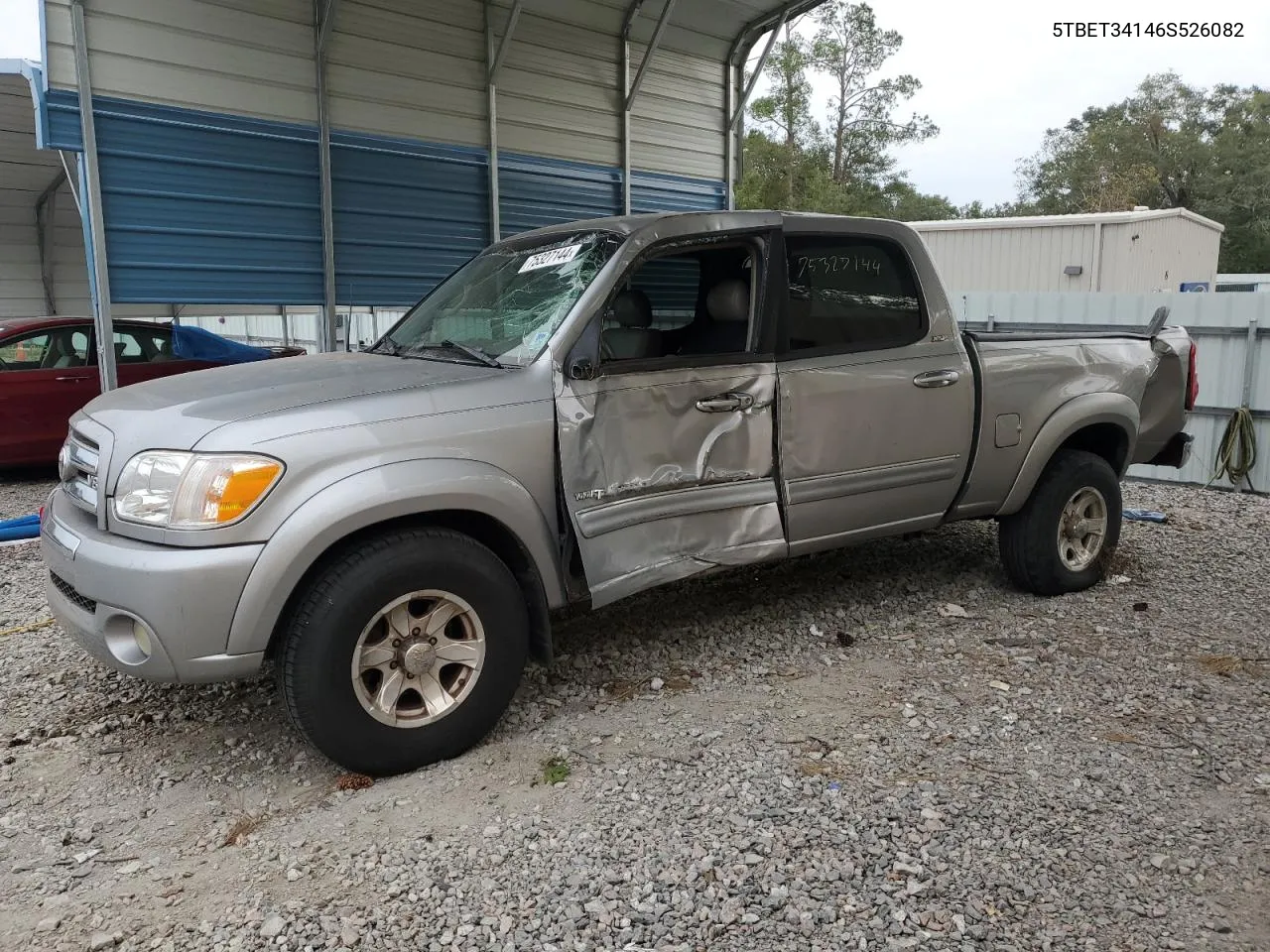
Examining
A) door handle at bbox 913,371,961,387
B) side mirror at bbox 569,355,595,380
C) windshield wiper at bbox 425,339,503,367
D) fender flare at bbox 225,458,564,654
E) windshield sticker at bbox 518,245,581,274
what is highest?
windshield sticker at bbox 518,245,581,274

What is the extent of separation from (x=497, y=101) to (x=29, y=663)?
20.7 ft

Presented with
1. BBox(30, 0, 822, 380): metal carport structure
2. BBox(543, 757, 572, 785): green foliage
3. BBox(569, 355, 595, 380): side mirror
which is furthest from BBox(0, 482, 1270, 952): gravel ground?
BBox(30, 0, 822, 380): metal carport structure

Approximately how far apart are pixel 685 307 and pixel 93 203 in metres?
4.61

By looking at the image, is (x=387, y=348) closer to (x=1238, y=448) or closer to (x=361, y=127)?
(x=361, y=127)

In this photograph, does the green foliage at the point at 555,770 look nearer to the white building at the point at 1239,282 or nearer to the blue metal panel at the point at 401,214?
the blue metal panel at the point at 401,214

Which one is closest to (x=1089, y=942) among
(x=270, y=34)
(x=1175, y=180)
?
(x=270, y=34)

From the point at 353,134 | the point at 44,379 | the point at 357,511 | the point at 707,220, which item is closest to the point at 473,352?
the point at 357,511

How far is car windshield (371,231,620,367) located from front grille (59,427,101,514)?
50.9 inches

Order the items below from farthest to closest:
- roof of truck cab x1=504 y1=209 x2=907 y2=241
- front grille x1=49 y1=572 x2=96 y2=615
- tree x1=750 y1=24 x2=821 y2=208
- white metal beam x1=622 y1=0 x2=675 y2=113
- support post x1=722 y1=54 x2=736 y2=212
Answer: tree x1=750 y1=24 x2=821 y2=208 → support post x1=722 y1=54 x2=736 y2=212 → white metal beam x1=622 y1=0 x2=675 y2=113 → roof of truck cab x1=504 y1=209 x2=907 y2=241 → front grille x1=49 y1=572 x2=96 y2=615

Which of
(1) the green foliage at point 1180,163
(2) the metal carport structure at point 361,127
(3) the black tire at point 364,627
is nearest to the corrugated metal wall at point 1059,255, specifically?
(2) the metal carport structure at point 361,127

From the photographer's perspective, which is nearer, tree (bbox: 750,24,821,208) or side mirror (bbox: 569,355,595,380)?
side mirror (bbox: 569,355,595,380)

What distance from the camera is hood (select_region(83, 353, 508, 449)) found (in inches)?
123

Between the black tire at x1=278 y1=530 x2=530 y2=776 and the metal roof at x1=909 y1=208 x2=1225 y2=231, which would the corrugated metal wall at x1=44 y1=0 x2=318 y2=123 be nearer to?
the black tire at x1=278 y1=530 x2=530 y2=776

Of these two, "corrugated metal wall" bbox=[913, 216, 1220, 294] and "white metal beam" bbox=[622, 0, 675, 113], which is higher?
"white metal beam" bbox=[622, 0, 675, 113]
